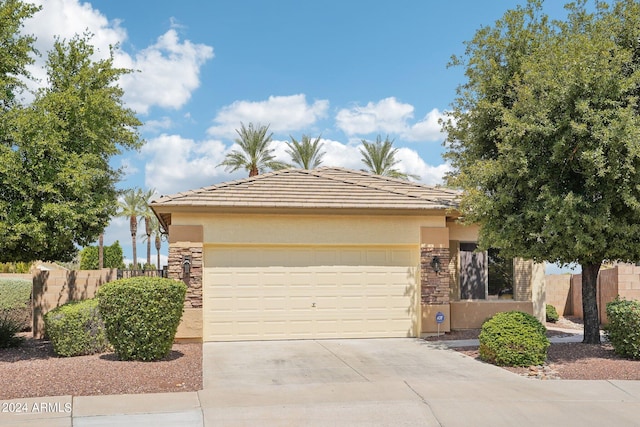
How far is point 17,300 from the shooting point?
1728cm

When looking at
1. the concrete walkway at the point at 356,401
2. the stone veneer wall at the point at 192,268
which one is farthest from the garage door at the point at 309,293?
the concrete walkway at the point at 356,401

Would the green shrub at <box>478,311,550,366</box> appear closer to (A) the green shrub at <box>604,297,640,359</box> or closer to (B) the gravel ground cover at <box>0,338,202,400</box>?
(A) the green shrub at <box>604,297,640,359</box>

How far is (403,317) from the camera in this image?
49.4 ft

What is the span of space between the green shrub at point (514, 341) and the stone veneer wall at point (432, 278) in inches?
138

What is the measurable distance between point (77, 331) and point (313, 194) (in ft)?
20.4

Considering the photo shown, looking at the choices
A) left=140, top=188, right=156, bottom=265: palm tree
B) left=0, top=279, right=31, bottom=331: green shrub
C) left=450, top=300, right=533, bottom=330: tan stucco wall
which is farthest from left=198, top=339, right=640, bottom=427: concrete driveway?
left=140, top=188, right=156, bottom=265: palm tree

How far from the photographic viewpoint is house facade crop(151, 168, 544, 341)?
14.2 metres

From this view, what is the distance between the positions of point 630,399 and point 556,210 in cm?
366

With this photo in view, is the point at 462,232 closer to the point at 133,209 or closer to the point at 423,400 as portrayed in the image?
the point at 423,400

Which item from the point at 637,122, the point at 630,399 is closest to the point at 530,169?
the point at 637,122

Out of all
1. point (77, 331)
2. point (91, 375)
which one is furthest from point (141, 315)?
point (77, 331)

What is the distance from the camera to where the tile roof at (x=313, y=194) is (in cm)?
1421

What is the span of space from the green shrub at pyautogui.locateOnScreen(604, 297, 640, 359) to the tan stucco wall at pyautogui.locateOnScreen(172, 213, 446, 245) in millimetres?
4621

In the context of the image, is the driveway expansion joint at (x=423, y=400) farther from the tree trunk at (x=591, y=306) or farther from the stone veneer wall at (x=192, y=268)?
the stone veneer wall at (x=192, y=268)
